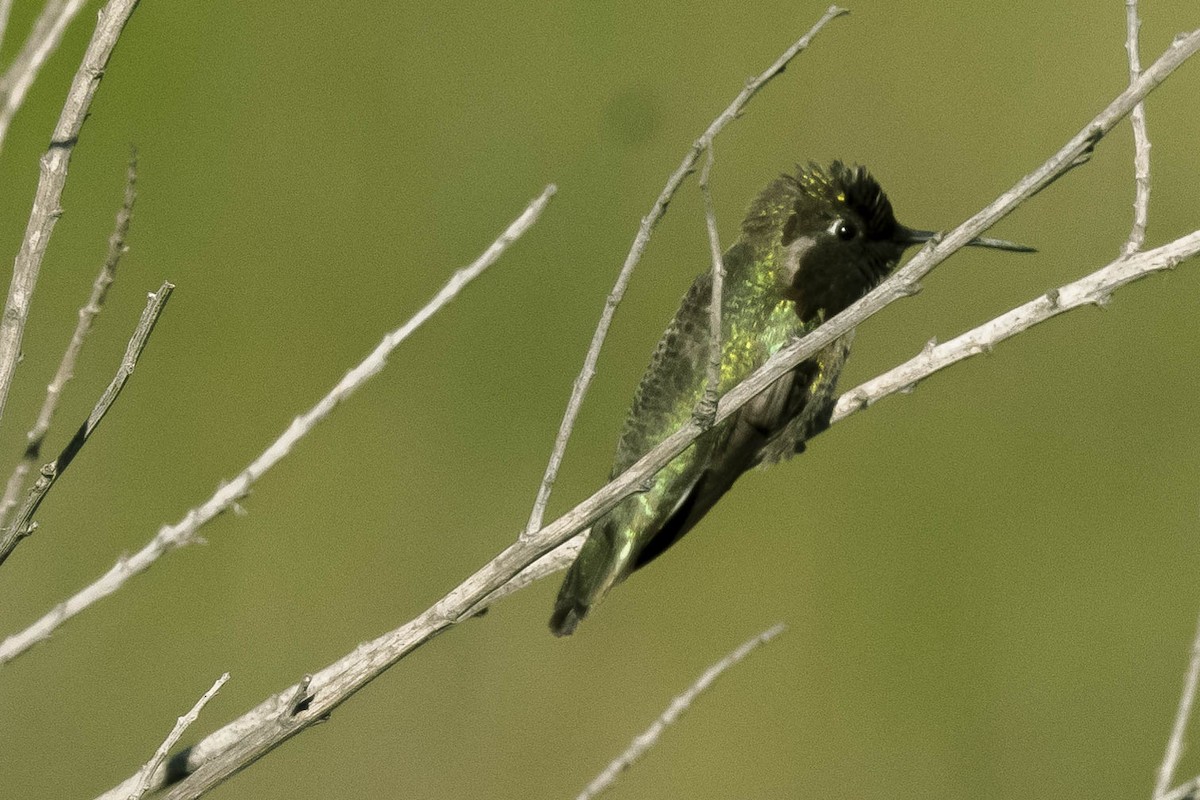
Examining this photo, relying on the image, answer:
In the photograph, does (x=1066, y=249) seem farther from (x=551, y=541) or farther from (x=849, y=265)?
(x=551, y=541)

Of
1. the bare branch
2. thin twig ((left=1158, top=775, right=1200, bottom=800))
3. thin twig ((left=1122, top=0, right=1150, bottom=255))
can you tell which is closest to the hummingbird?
the bare branch

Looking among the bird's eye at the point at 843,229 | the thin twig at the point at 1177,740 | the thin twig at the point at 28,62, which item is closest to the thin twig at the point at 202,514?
the thin twig at the point at 28,62

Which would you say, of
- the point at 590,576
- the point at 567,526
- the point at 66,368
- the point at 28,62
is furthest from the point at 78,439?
the point at 590,576

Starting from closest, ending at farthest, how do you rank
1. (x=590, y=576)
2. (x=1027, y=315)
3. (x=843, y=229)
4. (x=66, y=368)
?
(x=66, y=368)
(x=1027, y=315)
(x=590, y=576)
(x=843, y=229)

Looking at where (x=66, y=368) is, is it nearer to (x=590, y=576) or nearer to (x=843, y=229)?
(x=590, y=576)

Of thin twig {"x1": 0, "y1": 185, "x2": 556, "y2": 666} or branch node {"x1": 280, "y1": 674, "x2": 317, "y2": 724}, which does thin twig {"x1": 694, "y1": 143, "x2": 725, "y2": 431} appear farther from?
branch node {"x1": 280, "y1": 674, "x2": 317, "y2": 724}

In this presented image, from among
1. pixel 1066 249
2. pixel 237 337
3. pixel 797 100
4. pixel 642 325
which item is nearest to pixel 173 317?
pixel 237 337

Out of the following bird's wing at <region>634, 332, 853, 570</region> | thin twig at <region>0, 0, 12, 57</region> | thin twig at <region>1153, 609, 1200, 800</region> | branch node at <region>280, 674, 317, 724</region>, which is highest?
thin twig at <region>0, 0, 12, 57</region>
